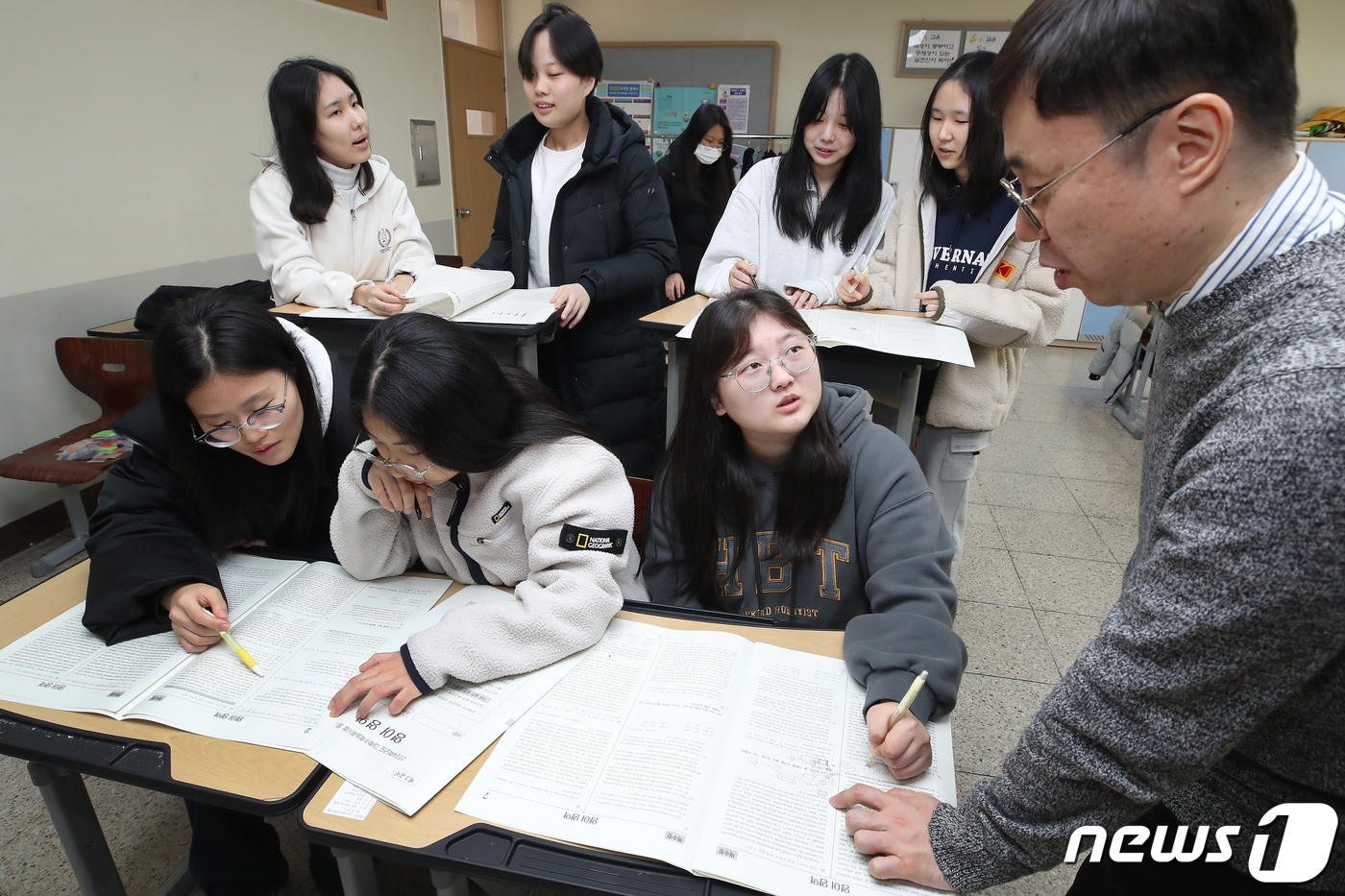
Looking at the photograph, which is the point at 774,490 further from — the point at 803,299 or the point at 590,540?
the point at 803,299

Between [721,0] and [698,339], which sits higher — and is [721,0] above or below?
above

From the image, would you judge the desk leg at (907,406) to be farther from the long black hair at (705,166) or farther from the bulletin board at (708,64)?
the bulletin board at (708,64)

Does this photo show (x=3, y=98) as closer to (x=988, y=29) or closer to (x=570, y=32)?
(x=570, y=32)

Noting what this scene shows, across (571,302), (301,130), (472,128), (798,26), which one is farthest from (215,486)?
(798,26)

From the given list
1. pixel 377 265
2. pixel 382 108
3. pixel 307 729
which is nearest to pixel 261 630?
pixel 307 729

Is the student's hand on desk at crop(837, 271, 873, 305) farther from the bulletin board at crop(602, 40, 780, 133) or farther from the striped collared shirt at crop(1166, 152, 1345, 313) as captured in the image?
the bulletin board at crop(602, 40, 780, 133)

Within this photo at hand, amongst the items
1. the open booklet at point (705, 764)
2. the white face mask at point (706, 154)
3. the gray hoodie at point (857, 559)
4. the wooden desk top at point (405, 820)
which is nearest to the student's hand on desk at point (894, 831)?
the open booklet at point (705, 764)

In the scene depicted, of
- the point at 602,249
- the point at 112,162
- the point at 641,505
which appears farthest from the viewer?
the point at 112,162

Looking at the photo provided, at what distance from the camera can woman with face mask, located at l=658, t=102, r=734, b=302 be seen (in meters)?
3.86

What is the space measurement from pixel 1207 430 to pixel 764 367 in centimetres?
76

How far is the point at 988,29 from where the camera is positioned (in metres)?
5.26

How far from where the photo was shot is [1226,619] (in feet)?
1.57

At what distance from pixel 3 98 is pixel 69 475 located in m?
1.26

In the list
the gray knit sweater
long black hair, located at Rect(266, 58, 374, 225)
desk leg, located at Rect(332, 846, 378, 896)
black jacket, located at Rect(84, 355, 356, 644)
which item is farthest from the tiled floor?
long black hair, located at Rect(266, 58, 374, 225)
